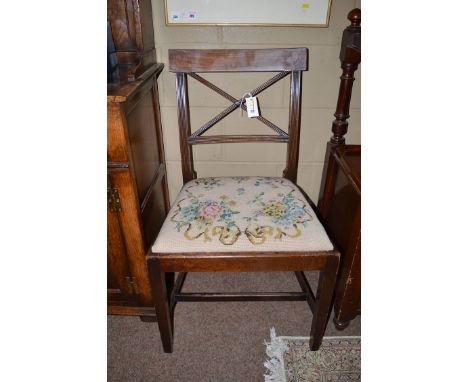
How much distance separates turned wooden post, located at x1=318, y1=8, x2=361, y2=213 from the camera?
3.51 ft

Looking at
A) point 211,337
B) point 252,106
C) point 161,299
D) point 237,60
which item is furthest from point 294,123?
point 211,337

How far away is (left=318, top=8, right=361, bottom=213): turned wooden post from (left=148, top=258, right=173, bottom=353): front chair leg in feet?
2.62

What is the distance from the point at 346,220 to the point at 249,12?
86cm

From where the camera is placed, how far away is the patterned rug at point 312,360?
3.74 ft

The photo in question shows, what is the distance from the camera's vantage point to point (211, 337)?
128cm

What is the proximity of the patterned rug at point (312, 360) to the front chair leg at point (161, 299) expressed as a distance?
370 millimetres

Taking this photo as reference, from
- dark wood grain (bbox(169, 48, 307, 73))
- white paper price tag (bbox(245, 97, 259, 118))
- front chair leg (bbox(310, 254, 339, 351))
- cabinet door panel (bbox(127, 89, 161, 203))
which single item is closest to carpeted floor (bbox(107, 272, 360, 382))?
front chair leg (bbox(310, 254, 339, 351))

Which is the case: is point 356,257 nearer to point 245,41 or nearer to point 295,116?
point 295,116

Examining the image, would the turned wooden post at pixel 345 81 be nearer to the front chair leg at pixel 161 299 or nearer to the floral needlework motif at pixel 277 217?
the floral needlework motif at pixel 277 217

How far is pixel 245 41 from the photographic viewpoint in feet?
4.23

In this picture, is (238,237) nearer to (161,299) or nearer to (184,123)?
(161,299)

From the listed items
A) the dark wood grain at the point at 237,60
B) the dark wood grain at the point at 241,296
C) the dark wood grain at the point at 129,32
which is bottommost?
the dark wood grain at the point at 241,296

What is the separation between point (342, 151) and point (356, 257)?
1.36 ft

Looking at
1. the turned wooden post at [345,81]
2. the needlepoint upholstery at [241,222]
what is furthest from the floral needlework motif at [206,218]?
the turned wooden post at [345,81]
